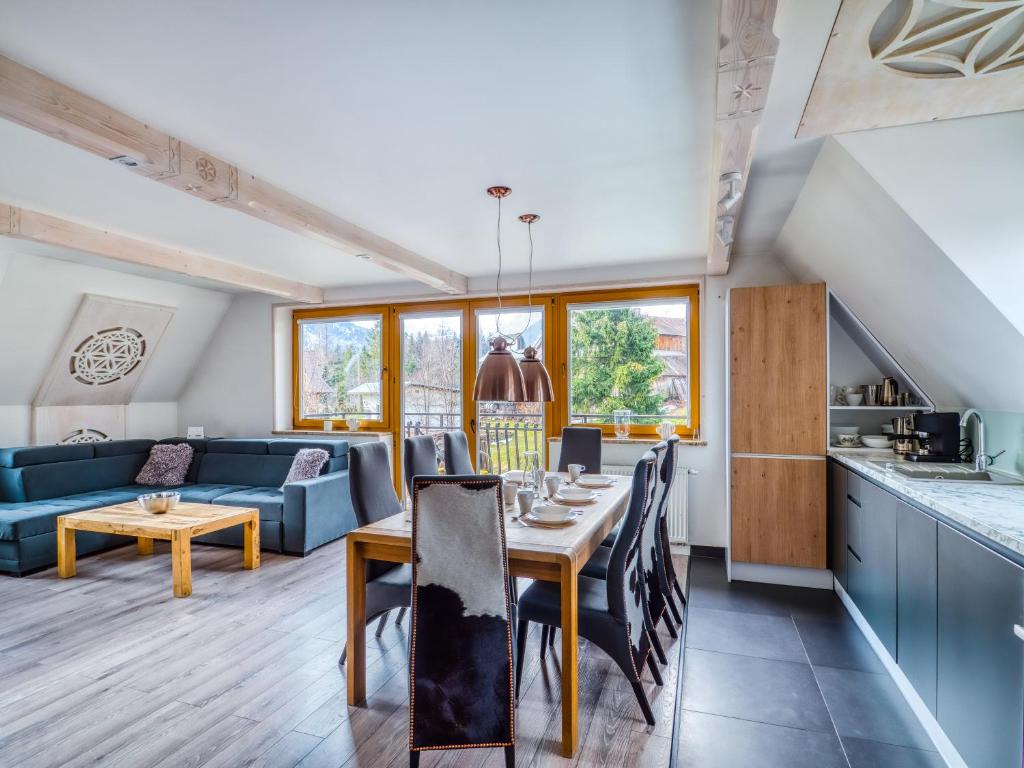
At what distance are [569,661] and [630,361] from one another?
3.19 metres

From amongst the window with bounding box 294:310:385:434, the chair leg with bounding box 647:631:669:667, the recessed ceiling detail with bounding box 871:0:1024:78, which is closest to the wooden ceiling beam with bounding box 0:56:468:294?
the window with bounding box 294:310:385:434

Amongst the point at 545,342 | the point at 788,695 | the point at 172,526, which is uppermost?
the point at 545,342

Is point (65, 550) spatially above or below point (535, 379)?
below

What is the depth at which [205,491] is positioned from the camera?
5.03 meters

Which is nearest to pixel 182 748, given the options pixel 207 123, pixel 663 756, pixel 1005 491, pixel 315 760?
pixel 315 760

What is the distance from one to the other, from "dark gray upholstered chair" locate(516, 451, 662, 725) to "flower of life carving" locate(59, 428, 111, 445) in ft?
17.4

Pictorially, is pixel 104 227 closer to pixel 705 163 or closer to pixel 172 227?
pixel 172 227

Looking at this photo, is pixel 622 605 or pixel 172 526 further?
pixel 172 526

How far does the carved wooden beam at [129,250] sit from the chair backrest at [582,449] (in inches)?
126

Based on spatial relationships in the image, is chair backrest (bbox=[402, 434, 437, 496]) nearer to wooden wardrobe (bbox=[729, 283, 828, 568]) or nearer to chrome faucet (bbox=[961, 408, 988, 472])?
wooden wardrobe (bbox=[729, 283, 828, 568])

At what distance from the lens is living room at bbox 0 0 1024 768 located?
1787 mm

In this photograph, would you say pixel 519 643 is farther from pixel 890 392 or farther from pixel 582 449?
pixel 890 392

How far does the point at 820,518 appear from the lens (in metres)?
3.73

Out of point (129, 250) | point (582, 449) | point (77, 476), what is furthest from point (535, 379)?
point (77, 476)
